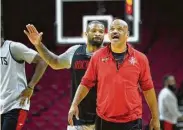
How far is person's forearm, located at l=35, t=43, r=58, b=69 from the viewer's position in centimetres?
549

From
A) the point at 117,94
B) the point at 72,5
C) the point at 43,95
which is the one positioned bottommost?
the point at 43,95

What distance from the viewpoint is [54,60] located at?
5.61 metres

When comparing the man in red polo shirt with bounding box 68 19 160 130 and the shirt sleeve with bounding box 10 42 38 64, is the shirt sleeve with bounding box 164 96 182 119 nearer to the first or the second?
the shirt sleeve with bounding box 10 42 38 64

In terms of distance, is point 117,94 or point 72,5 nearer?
point 117,94

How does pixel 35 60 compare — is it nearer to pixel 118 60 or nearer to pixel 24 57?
pixel 24 57

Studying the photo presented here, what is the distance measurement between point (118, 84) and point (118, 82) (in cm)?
2

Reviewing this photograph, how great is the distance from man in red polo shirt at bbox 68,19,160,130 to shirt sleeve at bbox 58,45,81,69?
0.73 metres

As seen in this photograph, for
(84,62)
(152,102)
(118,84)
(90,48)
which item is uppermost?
(90,48)

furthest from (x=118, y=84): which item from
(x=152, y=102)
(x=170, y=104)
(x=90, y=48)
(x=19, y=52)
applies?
(x=170, y=104)

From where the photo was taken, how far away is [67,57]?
561 centimetres

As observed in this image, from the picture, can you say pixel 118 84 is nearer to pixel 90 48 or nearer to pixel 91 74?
pixel 91 74

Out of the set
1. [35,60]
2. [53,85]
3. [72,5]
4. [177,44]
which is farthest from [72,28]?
[35,60]

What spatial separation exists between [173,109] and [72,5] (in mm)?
3662

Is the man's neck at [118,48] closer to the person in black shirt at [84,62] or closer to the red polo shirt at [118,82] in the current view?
the red polo shirt at [118,82]
